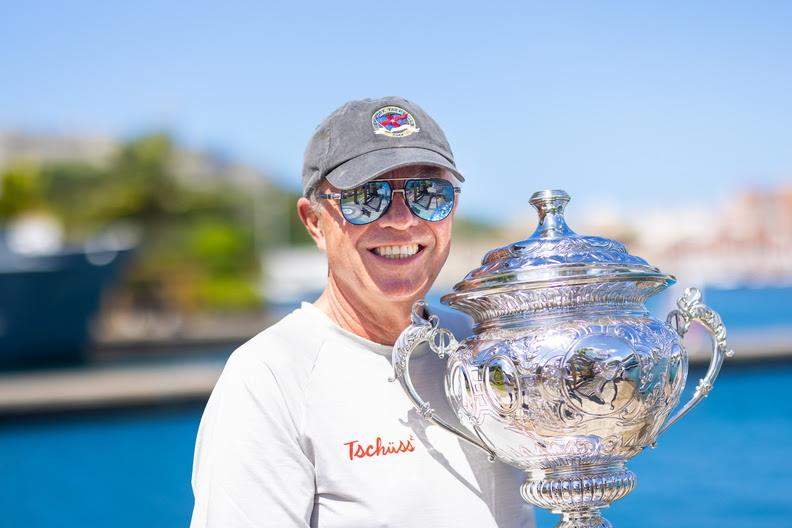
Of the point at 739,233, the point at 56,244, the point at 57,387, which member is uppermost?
the point at 739,233

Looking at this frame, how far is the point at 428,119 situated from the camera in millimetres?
1402

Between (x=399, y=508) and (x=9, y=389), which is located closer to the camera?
(x=399, y=508)

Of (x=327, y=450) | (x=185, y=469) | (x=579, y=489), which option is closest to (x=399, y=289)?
(x=327, y=450)

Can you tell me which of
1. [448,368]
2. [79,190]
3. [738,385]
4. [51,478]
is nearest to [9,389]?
[51,478]

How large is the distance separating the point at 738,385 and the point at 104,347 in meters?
16.2

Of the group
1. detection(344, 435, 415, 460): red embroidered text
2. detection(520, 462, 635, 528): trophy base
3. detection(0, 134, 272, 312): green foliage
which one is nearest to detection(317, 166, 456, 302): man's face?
detection(344, 435, 415, 460): red embroidered text

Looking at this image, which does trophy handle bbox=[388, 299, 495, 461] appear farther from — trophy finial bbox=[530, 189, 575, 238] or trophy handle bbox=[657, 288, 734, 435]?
trophy handle bbox=[657, 288, 734, 435]

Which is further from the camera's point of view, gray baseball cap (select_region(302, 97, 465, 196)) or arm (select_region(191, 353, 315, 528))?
gray baseball cap (select_region(302, 97, 465, 196))

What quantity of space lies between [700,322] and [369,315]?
0.48 metres

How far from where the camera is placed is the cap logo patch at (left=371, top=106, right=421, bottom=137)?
1363 millimetres

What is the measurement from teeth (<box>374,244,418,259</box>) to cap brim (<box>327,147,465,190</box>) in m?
0.11

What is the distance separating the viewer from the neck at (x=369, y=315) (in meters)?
1.42

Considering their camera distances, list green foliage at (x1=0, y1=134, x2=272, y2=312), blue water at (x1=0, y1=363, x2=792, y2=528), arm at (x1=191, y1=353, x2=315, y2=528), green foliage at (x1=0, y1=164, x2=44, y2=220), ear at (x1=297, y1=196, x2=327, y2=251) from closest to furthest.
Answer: arm at (x1=191, y1=353, x2=315, y2=528)
ear at (x1=297, y1=196, x2=327, y2=251)
blue water at (x1=0, y1=363, x2=792, y2=528)
green foliage at (x1=0, y1=164, x2=44, y2=220)
green foliage at (x1=0, y1=134, x2=272, y2=312)

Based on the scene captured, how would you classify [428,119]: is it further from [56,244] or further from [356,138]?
[56,244]
